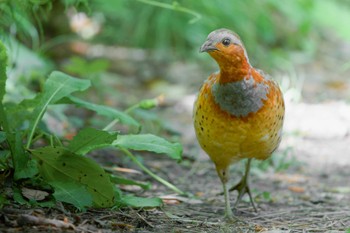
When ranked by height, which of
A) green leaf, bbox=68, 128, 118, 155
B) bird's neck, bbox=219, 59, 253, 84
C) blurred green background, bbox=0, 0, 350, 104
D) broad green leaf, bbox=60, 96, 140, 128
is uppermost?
blurred green background, bbox=0, 0, 350, 104

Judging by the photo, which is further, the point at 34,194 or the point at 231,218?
the point at 231,218

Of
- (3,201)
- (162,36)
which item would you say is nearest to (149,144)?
(3,201)

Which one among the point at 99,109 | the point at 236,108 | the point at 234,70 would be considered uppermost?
the point at 234,70

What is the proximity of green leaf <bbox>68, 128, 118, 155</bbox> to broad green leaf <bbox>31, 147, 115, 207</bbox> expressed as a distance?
125 millimetres

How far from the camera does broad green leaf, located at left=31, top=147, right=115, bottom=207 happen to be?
302cm

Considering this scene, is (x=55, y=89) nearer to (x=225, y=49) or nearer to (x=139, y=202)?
(x=139, y=202)

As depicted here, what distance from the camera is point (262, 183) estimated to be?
4.61 meters

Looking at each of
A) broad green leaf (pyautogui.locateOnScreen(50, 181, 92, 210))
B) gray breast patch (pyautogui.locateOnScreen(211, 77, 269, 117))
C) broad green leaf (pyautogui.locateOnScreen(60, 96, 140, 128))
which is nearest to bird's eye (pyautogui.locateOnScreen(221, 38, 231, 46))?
gray breast patch (pyautogui.locateOnScreen(211, 77, 269, 117))

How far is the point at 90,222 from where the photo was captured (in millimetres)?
2809

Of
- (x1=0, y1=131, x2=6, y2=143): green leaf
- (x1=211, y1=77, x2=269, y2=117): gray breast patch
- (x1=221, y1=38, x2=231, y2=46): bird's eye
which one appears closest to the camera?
(x1=0, y1=131, x2=6, y2=143): green leaf

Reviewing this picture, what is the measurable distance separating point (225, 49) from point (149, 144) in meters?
0.62

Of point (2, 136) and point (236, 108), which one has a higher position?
point (236, 108)

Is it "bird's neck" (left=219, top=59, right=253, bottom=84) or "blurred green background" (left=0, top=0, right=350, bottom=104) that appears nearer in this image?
"bird's neck" (left=219, top=59, right=253, bottom=84)

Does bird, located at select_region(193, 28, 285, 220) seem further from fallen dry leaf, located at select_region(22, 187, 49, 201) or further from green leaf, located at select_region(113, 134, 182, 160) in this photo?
fallen dry leaf, located at select_region(22, 187, 49, 201)
